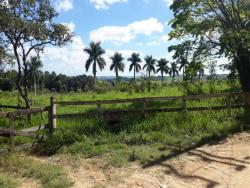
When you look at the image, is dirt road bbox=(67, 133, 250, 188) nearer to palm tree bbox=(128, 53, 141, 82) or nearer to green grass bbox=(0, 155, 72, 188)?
green grass bbox=(0, 155, 72, 188)

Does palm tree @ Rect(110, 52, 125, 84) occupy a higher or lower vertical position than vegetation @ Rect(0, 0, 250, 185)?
higher

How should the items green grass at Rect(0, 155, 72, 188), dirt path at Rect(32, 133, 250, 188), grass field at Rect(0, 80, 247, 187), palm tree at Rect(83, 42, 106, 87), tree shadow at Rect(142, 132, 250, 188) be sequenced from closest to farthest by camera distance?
green grass at Rect(0, 155, 72, 188) → dirt path at Rect(32, 133, 250, 188) → tree shadow at Rect(142, 132, 250, 188) → grass field at Rect(0, 80, 247, 187) → palm tree at Rect(83, 42, 106, 87)

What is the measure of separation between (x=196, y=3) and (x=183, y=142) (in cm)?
1046

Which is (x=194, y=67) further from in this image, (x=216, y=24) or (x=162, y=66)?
(x=162, y=66)

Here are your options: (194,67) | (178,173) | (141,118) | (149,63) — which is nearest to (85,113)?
(141,118)

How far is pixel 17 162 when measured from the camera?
838 cm

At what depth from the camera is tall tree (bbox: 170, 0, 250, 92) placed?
17938mm

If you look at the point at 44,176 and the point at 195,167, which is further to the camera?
the point at 195,167

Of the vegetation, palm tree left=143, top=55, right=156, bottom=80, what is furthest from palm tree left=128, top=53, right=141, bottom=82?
the vegetation

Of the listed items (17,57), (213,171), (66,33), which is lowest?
(213,171)

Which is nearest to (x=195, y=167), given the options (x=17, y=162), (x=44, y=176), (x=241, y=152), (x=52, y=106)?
(x=241, y=152)

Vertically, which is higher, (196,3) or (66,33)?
(196,3)

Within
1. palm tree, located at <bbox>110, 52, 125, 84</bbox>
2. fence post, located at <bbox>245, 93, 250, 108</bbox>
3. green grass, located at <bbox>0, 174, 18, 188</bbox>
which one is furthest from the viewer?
palm tree, located at <bbox>110, 52, 125, 84</bbox>

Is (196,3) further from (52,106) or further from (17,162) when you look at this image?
(17,162)
